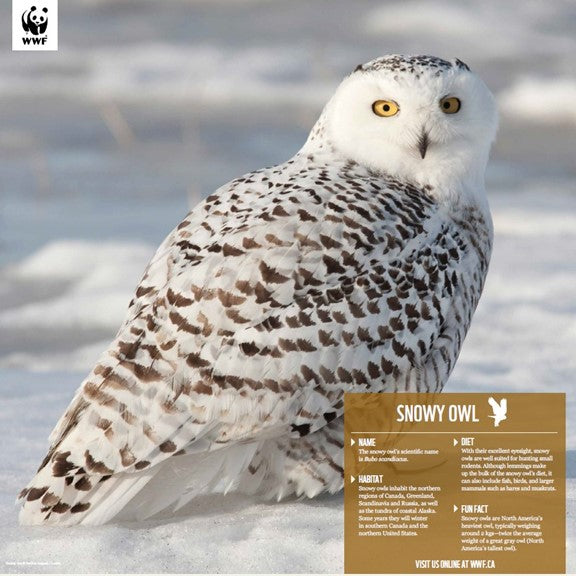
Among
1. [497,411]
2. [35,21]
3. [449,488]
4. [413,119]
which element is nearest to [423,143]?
[413,119]

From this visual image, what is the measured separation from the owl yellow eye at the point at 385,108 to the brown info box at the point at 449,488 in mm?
920

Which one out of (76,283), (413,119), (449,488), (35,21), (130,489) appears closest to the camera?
(130,489)

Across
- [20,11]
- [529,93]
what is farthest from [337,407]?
[529,93]

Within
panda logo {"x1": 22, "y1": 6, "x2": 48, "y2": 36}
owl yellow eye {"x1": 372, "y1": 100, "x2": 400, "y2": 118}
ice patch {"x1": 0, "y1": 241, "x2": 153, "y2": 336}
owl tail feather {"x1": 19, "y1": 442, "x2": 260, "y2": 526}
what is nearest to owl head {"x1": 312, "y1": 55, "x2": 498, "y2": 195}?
owl yellow eye {"x1": 372, "y1": 100, "x2": 400, "y2": 118}

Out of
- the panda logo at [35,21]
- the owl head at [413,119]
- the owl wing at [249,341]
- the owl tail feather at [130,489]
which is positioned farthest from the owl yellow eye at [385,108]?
the panda logo at [35,21]

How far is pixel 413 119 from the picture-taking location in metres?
3.87

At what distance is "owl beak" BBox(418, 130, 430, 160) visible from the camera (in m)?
3.86

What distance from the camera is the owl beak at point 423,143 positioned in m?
3.86

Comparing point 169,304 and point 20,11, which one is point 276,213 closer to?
point 169,304

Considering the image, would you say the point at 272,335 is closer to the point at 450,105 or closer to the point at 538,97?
the point at 450,105

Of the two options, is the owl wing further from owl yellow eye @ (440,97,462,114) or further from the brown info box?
owl yellow eye @ (440,97,462,114)

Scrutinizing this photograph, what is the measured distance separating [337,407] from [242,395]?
29 cm

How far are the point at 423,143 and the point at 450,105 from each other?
0.19 meters

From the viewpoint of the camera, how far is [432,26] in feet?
39.5
